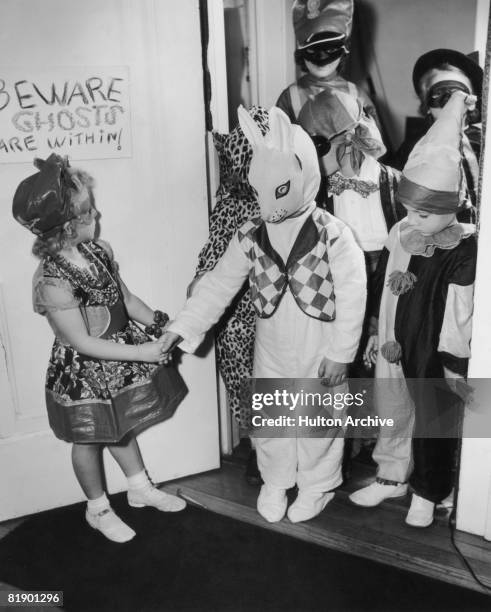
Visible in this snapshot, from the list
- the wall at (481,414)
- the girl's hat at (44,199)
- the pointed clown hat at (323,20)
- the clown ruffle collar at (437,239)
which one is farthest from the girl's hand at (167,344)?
the pointed clown hat at (323,20)

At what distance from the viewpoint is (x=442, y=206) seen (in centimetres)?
149

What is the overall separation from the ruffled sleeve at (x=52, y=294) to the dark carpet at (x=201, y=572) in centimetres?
65

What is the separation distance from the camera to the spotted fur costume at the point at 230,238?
5.56 ft

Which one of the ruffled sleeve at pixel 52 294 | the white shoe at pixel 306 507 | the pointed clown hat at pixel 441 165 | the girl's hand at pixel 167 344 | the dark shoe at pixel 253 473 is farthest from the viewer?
Answer: the dark shoe at pixel 253 473

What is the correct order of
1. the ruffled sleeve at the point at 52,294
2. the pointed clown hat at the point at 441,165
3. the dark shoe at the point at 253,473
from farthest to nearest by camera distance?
the dark shoe at the point at 253,473 → the ruffled sleeve at the point at 52,294 → the pointed clown hat at the point at 441,165

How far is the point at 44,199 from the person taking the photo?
4.87 feet

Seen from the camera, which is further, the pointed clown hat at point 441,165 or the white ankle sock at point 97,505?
the white ankle sock at point 97,505

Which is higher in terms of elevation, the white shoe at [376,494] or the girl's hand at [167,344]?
the girl's hand at [167,344]

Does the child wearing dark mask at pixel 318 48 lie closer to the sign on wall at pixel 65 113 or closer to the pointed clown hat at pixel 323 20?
the pointed clown hat at pixel 323 20

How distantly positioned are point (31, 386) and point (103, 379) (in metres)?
0.25

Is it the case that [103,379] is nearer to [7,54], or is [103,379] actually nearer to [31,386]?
[31,386]

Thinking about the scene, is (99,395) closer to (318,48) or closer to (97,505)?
(97,505)

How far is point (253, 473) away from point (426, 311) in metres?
0.75

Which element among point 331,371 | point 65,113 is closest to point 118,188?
point 65,113
